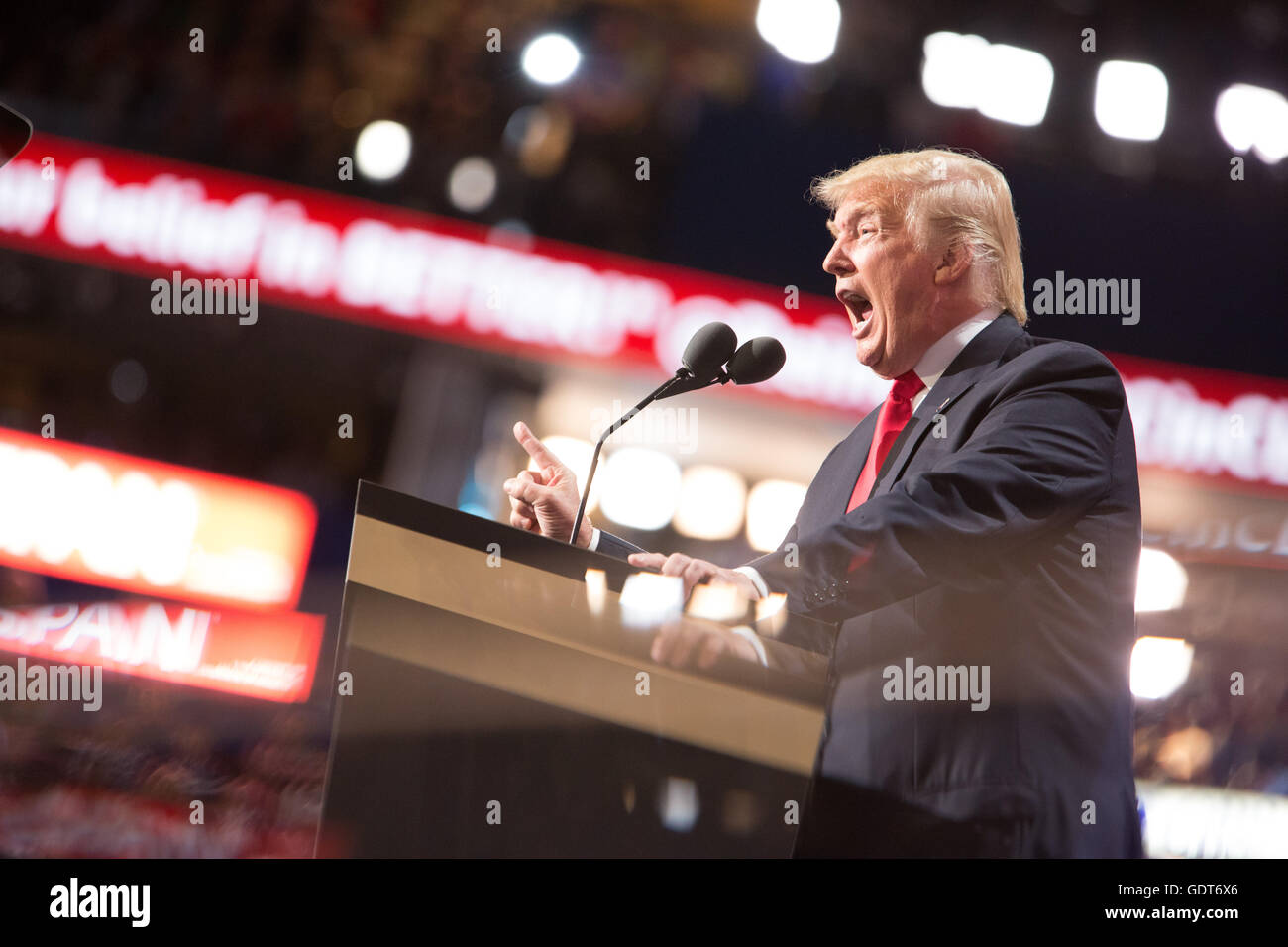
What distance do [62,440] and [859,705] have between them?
492 cm

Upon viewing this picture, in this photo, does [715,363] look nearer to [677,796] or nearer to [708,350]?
[708,350]

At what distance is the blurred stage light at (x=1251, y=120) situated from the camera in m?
4.18

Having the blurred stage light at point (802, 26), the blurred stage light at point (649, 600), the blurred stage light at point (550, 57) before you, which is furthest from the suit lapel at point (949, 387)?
the blurred stage light at point (550, 57)

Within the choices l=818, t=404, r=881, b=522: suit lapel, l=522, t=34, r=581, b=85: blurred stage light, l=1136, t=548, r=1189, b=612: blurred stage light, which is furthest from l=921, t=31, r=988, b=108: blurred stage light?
l=818, t=404, r=881, b=522: suit lapel

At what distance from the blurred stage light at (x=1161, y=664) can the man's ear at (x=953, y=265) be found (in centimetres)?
434

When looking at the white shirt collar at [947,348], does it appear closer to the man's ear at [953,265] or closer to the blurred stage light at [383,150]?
the man's ear at [953,265]

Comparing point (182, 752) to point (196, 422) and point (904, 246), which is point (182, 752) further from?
point (904, 246)

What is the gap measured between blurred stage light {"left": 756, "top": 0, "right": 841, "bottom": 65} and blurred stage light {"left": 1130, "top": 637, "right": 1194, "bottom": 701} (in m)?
3.11

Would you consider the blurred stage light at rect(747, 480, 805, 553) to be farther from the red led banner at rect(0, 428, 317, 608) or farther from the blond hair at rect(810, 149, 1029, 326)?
the blond hair at rect(810, 149, 1029, 326)

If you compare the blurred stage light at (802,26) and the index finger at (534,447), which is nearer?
the index finger at (534,447)

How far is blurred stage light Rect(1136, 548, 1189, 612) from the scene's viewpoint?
536cm

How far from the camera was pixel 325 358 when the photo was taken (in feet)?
18.2

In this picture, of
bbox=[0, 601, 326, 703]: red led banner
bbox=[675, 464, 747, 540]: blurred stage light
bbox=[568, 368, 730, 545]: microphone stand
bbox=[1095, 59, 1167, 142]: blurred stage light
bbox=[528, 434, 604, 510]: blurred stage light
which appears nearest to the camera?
bbox=[568, 368, 730, 545]: microphone stand
